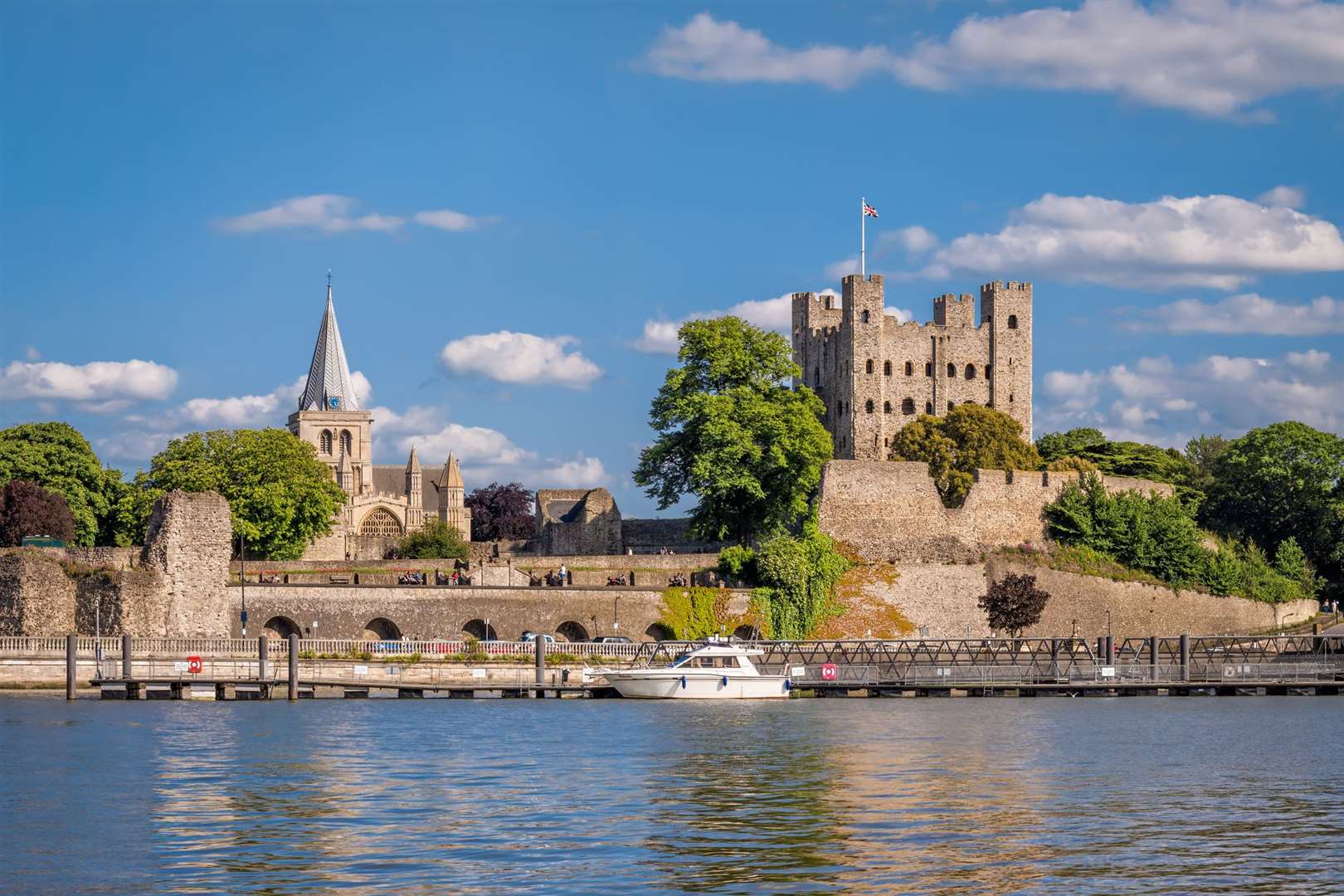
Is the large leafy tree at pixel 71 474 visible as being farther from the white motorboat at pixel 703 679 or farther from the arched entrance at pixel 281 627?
the white motorboat at pixel 703 679

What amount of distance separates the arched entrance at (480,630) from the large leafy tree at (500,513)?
61969 millimetres

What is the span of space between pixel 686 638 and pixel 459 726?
57.4ft

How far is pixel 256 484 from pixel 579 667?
21324mm

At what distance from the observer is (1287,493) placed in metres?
74.0

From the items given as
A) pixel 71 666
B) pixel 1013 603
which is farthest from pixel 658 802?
pixel 1013 603

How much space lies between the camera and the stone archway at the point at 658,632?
58.6 metres

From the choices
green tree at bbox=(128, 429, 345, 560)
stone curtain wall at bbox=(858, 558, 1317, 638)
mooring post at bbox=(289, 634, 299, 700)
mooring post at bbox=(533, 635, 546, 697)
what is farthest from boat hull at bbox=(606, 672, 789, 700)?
green tree at bbox=(128, 429, 345, 560)

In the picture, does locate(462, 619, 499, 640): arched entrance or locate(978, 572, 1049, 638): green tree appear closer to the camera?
locate(462, 619, 499, 640): arched entrance

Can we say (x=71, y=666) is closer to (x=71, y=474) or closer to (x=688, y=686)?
(x=688, y=686)

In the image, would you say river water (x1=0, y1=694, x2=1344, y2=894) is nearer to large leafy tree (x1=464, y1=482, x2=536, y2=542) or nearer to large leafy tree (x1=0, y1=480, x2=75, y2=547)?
large leafy tree (x1=0, y1=480, x2=75, y2=547)

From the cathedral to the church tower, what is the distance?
6 centimetres

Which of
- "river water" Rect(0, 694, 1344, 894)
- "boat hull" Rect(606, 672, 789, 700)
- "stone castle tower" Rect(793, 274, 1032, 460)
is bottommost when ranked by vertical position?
"river water" Rect(0, 694, 1344, 894)

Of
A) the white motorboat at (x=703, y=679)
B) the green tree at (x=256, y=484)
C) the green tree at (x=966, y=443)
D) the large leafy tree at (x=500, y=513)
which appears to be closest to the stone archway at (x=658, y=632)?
the white motorboat at (x=703, y=679)

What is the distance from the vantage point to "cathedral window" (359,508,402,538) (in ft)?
411
